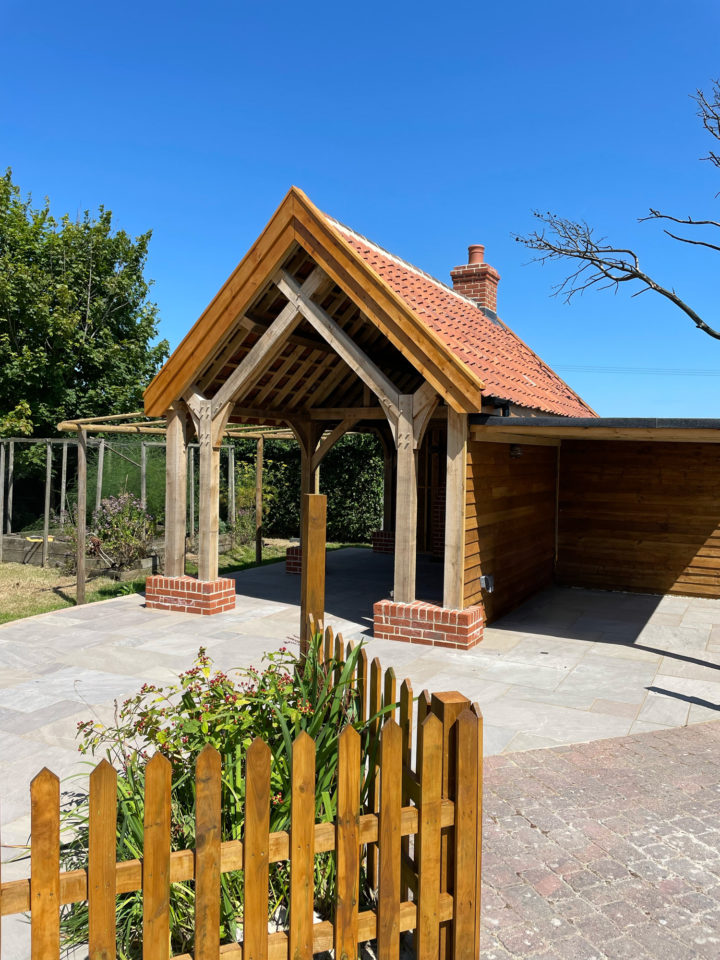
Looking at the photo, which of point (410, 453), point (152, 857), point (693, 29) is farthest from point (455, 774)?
point (693, 29)

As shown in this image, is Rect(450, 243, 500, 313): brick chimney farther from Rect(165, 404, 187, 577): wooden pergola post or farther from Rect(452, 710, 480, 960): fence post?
Rect(452, 710, 480, 960): fence post

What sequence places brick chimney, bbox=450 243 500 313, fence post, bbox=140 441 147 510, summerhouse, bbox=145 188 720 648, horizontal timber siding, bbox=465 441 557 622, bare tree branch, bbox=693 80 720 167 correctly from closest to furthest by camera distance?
summerhouse, bbox=145 188 720 648
horizontal timber siding, bbox=465 441 557 622
brick chimney, bbox=450 243 500 313
fence post, bbox=140 441 147 510
bare tree branch, bbox=693 80 720 167

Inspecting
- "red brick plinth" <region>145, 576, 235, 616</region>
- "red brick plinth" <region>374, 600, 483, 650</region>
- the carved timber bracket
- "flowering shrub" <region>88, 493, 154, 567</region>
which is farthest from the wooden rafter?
"red brick plinth" <region>374, 600, 483, 650</region>

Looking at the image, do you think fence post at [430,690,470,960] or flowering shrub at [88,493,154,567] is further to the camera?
flowering shrub at [88,493,154,567]

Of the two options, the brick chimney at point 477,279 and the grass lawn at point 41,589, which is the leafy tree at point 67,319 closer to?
the grass lawn at point 41,589

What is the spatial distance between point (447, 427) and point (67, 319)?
13308mm

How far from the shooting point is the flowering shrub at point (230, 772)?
262cm

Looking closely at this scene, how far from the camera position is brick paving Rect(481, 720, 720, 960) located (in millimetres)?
2963

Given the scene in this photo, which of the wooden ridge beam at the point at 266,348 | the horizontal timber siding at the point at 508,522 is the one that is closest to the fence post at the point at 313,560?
the horizontal timber siding at the point at 508,522

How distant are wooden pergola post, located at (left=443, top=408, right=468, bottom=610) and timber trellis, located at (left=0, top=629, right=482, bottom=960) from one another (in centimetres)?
491

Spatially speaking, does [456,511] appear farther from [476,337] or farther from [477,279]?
[477,279]

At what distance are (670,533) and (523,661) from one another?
16.7ft

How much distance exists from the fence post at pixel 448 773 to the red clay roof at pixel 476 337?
519 cm

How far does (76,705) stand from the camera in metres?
5.68
